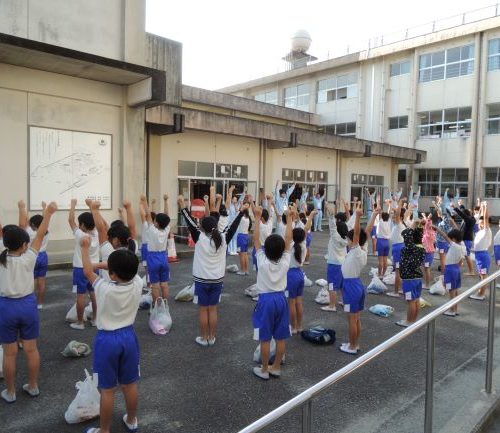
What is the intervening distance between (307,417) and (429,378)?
68.4 inches

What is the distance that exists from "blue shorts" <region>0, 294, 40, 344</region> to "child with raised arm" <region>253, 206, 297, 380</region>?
82.8 inches

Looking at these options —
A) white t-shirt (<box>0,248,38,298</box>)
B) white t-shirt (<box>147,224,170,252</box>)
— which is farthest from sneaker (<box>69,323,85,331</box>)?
white t-shirt (<box>0,248,38,298</box>)

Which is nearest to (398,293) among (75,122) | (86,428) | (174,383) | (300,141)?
(174,383)

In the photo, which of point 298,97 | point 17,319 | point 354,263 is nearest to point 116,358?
point 17,319

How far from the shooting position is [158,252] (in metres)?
6.22

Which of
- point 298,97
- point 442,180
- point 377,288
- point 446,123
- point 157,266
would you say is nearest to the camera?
point 157,266

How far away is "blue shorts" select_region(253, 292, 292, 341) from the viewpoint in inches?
165

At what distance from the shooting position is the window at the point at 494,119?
925 inches

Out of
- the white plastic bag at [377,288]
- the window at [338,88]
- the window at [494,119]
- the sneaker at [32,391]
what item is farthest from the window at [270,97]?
the sneaker at [32,391]

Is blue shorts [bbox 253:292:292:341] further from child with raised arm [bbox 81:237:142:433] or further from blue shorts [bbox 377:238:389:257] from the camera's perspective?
blue shorts [bbox 377:238:389:257]

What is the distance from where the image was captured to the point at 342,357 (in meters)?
4.89

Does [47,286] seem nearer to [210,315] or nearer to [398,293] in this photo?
[210,315]

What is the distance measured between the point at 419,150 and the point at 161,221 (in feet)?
72.6

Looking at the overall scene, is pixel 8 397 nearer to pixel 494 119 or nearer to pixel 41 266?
pixel 41 266
